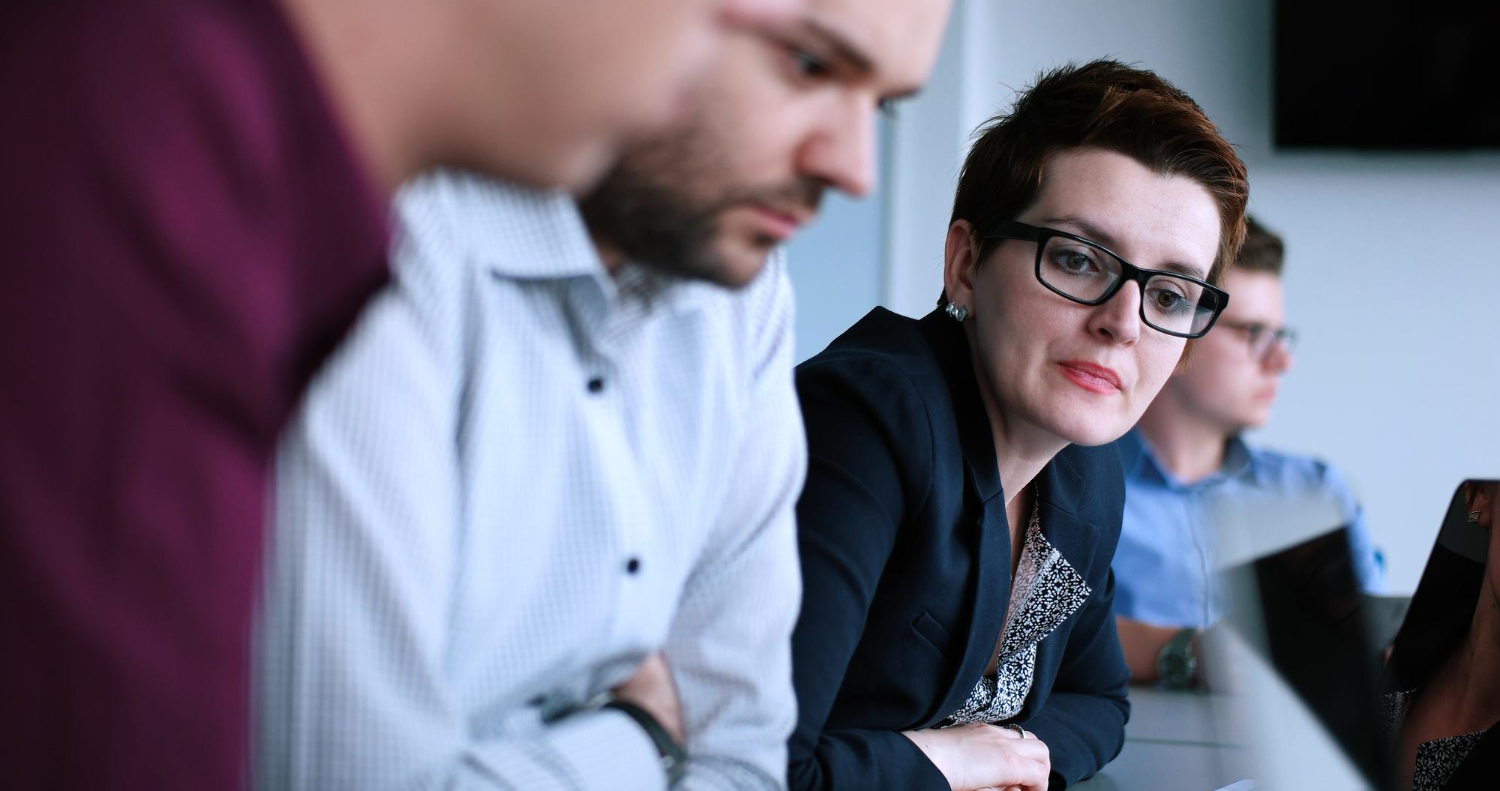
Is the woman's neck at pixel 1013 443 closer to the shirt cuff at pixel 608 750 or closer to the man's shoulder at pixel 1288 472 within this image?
the shirt cuff at pixel 608 750

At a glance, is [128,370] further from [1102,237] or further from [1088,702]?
[1088,702]

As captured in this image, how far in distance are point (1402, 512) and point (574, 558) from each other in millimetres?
3162

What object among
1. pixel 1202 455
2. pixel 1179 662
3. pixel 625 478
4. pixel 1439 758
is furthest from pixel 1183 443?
pixel 625 478

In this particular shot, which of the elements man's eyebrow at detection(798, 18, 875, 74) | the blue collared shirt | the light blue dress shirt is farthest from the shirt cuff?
the blue collared shirt

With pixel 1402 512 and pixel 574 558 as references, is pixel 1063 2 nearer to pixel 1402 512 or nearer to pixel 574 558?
pixel 1402 512

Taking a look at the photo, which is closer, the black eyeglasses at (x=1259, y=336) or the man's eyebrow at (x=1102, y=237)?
the man's eyebrow at (x=1102, y=237)

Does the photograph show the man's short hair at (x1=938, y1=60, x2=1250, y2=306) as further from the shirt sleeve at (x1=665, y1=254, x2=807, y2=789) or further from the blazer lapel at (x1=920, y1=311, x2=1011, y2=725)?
the shirt sleeve at (x1=665, y1=254, x2=807, y2=789)

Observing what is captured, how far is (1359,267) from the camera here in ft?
10.8

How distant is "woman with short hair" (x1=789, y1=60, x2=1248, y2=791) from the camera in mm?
1034

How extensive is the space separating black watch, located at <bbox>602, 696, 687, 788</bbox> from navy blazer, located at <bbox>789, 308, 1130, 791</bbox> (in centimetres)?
18

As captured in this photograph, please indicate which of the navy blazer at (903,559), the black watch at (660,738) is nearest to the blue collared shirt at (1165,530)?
the navy blazer at (903,559)

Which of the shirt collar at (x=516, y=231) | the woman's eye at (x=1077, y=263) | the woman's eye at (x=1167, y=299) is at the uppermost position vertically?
the shirt collar at (x=516, y=231)

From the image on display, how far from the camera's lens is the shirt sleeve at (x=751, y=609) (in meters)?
0.82

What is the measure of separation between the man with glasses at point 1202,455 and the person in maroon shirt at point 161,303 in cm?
181
